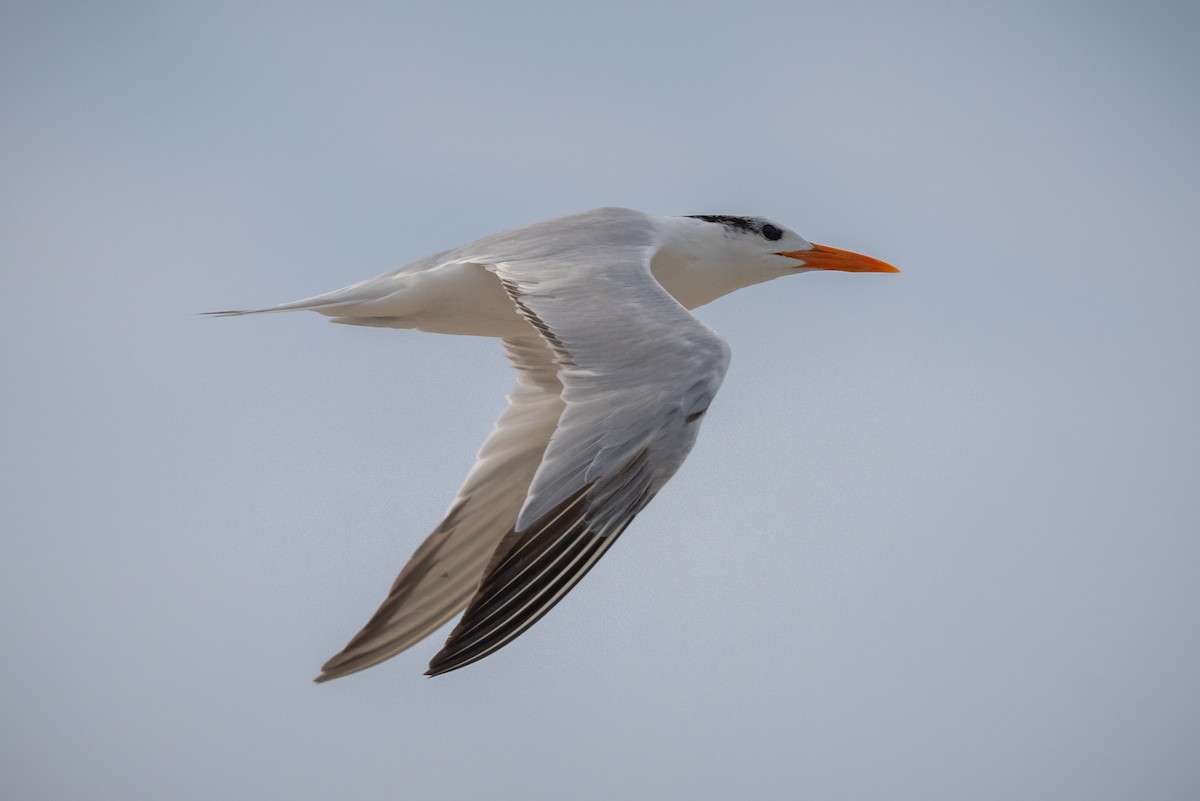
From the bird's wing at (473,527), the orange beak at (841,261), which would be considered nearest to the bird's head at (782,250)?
the orange beak at (841,261)

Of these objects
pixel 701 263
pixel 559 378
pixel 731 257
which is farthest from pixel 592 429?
pixel 731 257

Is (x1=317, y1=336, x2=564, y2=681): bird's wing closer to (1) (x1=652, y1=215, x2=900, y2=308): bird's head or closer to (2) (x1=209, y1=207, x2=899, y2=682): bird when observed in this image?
(2) (x1=209, y1=207, x2=899, y2=682): bird

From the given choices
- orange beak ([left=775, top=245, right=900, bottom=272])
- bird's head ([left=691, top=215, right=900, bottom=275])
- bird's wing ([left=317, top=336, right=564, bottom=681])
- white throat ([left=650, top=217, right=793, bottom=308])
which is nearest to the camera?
bird's wing ([left=317, top=336, right=564, bottom=681])

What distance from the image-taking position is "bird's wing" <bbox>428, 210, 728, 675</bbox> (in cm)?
623

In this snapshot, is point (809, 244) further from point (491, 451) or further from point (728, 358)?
point (728, 358)

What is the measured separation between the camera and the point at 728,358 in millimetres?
7008

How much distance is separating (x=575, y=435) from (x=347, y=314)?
2.55 metres

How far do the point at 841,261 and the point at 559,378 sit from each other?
3808 mm

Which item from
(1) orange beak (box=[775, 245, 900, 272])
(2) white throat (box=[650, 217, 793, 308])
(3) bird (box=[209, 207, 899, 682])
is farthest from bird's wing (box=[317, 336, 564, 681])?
(1) orange beak (box=[775, 245, 900, 272])

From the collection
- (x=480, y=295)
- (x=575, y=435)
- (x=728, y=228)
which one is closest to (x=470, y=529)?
(x=480, y=295)

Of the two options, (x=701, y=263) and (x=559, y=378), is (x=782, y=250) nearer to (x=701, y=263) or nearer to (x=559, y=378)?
(x=701, y=263)

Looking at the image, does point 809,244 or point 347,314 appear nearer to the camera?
point 347,314

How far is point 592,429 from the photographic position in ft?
21.8

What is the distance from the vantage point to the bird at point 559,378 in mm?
6352
